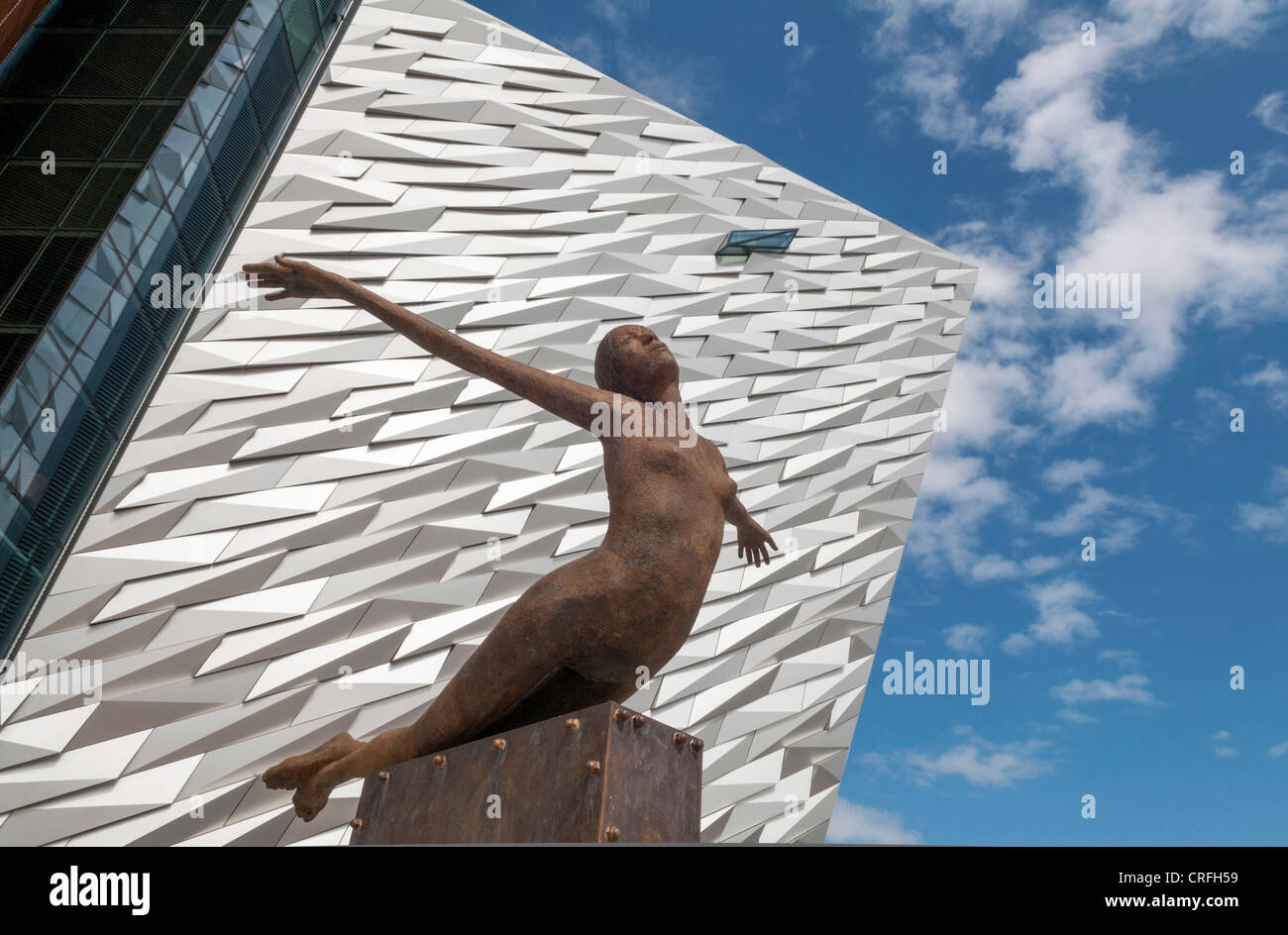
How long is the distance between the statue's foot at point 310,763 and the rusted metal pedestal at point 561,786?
0.51 m

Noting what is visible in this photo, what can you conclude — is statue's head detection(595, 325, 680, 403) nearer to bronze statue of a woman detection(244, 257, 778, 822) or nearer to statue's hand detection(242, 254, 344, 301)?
bronze statue of a woman detection(244, 257, 778, 822)

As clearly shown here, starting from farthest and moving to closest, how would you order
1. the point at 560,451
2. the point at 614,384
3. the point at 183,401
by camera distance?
1. the point at 560,451
2. the point at 183,401
3. the point at 614,384

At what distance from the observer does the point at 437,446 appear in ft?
47.8

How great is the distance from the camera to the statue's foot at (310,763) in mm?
4555

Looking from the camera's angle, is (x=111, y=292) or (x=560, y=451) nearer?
(x=111, y=292)

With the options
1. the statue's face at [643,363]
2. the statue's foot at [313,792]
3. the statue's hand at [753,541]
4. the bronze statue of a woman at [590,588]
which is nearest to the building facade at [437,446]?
the statue's foot at [313,792]

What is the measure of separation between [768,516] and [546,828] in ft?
46.6

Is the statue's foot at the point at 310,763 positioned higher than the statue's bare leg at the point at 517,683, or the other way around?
the statue's bare leg at the point at 517,683

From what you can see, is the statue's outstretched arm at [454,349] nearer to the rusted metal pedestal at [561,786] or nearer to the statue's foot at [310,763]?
the rusted metal pedestal at [561,786]

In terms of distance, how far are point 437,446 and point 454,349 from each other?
1029 centimetres

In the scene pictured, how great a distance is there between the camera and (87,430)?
37.0 ft

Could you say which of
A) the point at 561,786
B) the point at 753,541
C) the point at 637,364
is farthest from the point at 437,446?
the point at 561,786
